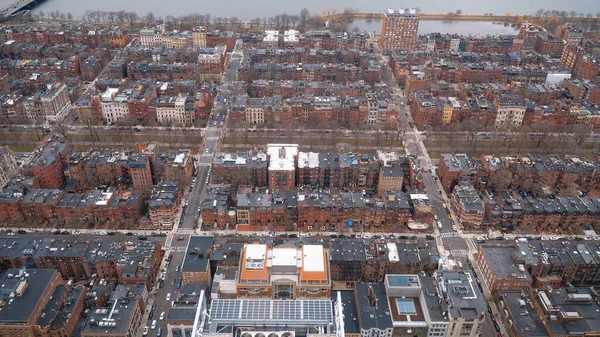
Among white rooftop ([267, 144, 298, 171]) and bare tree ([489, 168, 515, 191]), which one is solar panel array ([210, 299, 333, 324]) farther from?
bare tree ([489, 168, 515, 191])

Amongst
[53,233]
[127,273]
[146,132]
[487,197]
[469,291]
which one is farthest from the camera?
[146,132]

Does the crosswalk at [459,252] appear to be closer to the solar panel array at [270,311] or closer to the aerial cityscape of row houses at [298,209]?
the aerial cityscape of row houses at [298,209]

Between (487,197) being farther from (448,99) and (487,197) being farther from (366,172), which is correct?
(448,99)

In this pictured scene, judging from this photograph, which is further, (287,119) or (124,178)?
(287,119)

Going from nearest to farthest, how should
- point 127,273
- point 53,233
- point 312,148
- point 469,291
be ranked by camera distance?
point 469,291 < point 127,273 < point 53,233 < point 312,148

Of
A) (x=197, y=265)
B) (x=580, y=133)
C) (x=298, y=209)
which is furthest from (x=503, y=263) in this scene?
(x=580, y=133)

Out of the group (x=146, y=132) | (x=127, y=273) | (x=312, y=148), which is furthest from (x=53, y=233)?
(x=312, y=148)
